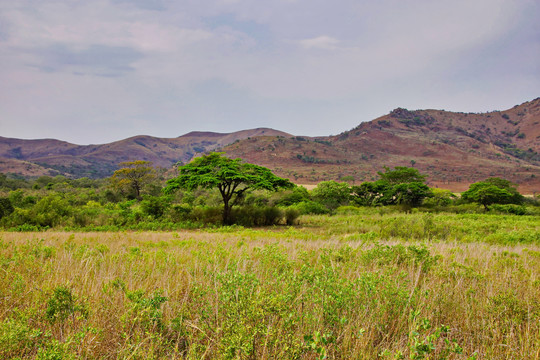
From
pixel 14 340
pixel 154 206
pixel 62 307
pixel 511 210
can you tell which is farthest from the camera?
pixel 511 210

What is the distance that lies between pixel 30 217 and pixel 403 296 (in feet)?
66.7

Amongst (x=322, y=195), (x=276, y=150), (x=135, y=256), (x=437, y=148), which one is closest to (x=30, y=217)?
(x=135, y=256)

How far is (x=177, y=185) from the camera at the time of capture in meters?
17.6

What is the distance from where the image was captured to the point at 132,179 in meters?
45.8

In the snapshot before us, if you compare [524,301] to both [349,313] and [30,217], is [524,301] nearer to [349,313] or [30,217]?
[349,313]

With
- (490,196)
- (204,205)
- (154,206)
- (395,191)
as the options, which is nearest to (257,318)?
(154,206)

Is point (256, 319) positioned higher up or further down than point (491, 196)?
higher up

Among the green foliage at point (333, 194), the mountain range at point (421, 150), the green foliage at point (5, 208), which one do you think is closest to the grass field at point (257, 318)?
the green foliage at point (5, 208)

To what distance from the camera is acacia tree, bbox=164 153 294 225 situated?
1695 cm

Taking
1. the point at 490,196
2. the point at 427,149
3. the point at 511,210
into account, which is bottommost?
the point at 511,210

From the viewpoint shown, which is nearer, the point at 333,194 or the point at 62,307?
the point at 62,307

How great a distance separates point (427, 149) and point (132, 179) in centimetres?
13217

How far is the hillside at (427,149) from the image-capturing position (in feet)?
314

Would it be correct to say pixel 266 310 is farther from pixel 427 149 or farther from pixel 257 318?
pixel 427 149
